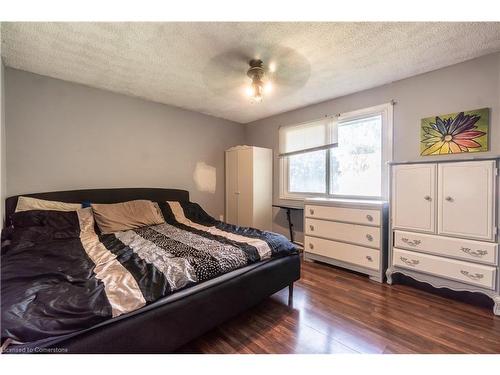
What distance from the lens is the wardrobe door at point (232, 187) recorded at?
3.87 meters

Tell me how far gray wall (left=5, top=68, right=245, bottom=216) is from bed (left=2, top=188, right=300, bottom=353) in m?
0.68

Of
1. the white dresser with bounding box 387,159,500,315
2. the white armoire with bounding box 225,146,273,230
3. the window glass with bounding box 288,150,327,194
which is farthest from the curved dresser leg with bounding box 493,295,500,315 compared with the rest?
the white armoire with bounding box 225,146,273,230

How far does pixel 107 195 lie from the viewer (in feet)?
9.11

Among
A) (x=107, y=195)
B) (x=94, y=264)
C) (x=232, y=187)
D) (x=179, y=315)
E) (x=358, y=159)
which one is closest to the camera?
(x=179, y=315)

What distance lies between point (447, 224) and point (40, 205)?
12.8ft

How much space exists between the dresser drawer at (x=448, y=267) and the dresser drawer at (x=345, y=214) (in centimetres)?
38

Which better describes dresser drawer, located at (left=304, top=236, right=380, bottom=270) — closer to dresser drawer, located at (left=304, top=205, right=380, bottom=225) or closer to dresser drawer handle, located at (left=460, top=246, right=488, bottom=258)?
dresser drawer, located at (left=304, top=205, right=380, bottom=225)

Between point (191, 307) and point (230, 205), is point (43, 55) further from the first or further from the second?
point (230, 205)

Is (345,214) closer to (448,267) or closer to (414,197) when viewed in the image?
(414,197)

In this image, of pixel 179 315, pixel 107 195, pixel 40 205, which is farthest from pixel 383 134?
pixel 40 205

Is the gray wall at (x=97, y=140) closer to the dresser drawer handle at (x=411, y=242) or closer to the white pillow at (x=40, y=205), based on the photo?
the white pillow at (x=40, y=205)

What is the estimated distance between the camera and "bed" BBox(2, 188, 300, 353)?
3.12 ft

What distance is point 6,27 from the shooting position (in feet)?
5.39
